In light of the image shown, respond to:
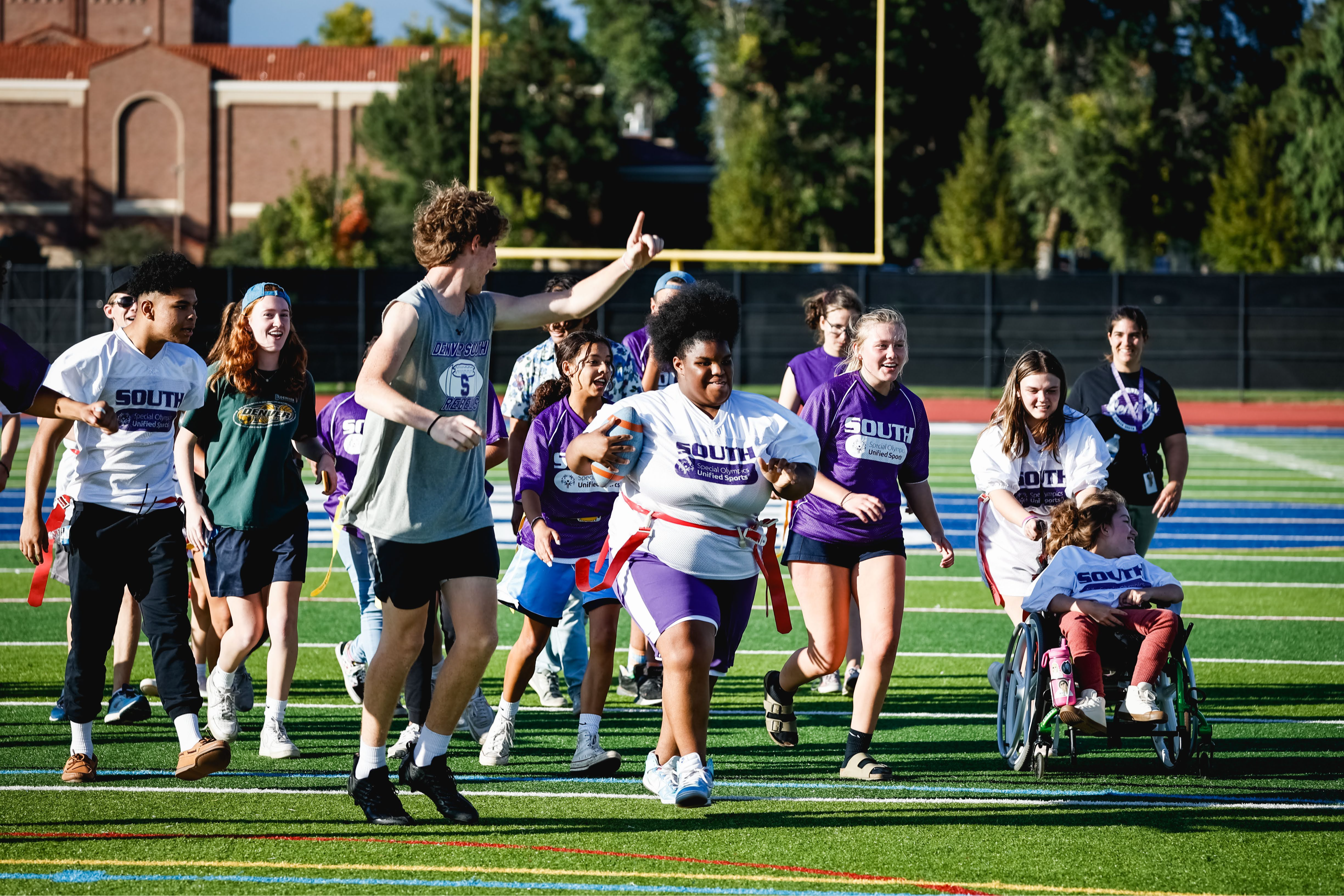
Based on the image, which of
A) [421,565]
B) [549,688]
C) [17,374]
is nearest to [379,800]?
[421,565]

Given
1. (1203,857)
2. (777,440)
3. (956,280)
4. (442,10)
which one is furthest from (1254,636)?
(442,10)

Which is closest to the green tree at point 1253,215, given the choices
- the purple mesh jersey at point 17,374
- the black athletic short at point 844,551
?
the black athletic short at point 844,551

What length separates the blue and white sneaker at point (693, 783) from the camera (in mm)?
5062

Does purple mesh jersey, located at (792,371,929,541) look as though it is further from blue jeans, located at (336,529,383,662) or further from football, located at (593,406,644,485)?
blue jeans, located at (336,529,383,662)

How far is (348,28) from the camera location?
287 ft

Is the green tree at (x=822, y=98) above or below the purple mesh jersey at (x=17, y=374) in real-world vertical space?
above

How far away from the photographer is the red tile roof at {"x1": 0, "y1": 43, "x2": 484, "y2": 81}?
201 ft

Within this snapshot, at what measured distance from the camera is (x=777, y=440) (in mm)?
5230

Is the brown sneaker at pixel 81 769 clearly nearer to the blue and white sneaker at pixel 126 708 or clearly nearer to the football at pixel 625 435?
the blue and white sneaker at pixel 126 708

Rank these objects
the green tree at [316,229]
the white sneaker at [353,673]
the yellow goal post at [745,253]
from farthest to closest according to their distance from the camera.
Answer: the green tree at [316,229]
the yellow goal post at [745,253]
the white sneaker at [353,673]

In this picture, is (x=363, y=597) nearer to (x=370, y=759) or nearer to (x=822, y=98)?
(x=370, y=759)

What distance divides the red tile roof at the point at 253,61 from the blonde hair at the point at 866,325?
2235 inches

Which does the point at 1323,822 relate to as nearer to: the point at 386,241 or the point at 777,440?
the point at 777,440

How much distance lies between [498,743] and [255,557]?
1352 mm
